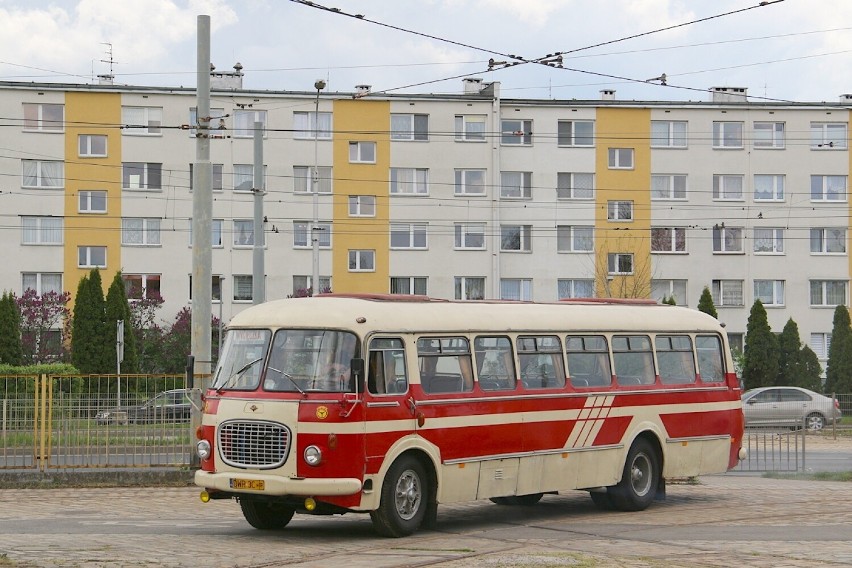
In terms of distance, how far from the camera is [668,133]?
69688mm

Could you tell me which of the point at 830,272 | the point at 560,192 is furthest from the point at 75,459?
the point at 830,272

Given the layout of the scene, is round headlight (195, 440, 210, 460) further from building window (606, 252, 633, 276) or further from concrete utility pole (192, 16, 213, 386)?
building window (606, 252, 633, 276)

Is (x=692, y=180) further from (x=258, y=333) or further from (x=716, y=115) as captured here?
(x=258, y=333)

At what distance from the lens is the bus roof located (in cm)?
1527

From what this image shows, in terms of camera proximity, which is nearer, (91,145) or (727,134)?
(91,145)

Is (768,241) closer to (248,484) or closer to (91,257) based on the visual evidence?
(91,257)

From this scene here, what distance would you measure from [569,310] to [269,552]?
607cm

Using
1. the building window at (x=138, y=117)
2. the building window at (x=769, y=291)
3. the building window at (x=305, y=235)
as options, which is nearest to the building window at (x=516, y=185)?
the building window at (x=305, y=235)

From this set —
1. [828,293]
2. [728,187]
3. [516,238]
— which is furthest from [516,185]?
[828,293]

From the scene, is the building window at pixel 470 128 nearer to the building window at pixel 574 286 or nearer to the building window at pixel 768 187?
the building window at pixel 574 286

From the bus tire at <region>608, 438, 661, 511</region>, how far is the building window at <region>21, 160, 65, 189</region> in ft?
164

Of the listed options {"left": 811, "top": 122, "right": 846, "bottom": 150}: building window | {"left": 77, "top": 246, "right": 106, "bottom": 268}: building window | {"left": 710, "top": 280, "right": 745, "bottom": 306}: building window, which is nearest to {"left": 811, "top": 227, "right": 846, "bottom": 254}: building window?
{"left": 811, "top": 122, "right": 846, "bottom": 150}: building window

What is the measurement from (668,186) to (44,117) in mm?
29383

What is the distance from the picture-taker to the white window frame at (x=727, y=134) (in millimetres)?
69688
